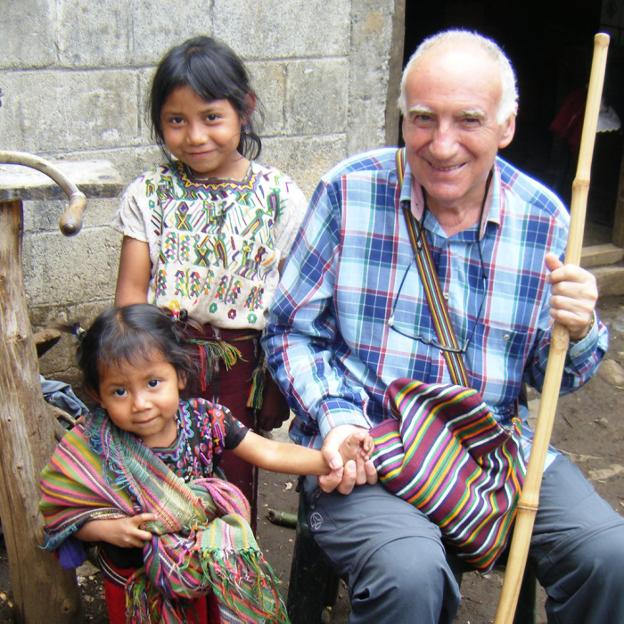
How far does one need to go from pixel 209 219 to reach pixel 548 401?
1.09 m

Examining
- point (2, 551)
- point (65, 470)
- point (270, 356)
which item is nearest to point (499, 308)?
point (270, 356)

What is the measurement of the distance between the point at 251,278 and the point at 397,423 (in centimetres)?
65

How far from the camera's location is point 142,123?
4023mm

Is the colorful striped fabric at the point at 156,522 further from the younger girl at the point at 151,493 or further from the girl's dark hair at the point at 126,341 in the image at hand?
the girl's dark hair at the point at 126,341

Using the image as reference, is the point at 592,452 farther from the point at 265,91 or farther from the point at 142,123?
the point at 142,123

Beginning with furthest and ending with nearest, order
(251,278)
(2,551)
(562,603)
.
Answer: (2,551), (251,278), (562,603)

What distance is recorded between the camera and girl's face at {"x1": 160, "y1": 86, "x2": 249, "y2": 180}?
2607mm

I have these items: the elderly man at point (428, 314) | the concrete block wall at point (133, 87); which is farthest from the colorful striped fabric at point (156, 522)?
the concrete block wall at point (133, 87)

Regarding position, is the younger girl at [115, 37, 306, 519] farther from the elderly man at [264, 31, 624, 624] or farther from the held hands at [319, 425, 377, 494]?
the held hands at [319, 425, 377, 494]

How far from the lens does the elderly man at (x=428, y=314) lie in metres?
2.30

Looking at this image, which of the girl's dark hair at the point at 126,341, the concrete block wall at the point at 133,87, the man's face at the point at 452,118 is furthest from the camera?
the concrete block wall at the point at 133,87

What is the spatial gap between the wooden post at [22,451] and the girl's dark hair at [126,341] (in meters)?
0.32

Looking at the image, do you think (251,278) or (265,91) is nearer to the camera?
(251,278)

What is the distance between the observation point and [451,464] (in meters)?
2.34
